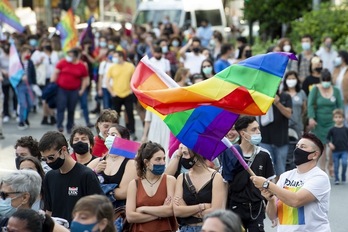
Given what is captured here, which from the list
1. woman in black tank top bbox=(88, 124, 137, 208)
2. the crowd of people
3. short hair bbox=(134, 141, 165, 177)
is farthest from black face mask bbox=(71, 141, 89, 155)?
short hair bbox=(134, 141, 165, 177)

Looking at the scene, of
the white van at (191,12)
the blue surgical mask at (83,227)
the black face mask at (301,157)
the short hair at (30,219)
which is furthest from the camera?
the white van at (191,12)

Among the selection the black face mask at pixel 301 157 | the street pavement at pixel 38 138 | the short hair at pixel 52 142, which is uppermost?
the short hair at pixel 52 142

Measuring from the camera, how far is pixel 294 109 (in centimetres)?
1602

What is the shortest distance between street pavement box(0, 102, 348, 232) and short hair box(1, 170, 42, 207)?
3949mm

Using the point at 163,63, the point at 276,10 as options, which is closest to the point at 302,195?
the point at 163,63

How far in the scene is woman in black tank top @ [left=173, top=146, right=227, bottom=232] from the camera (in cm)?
896

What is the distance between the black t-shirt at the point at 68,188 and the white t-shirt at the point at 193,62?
13.2m

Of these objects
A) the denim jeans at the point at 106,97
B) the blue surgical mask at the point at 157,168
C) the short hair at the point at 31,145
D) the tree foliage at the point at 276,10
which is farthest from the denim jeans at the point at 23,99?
the blue surgical mask at the point at 157,168

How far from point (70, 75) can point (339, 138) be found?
6374mm

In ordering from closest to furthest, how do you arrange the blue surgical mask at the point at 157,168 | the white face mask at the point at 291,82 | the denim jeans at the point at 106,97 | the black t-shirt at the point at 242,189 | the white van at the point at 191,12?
the blue surgical mask at the point at 157,168, the black t-shirt at the point at 242,189, the white face mask at the point at 291,82, the denim jeans at the point at 106,97, the white van at the point at 191,12

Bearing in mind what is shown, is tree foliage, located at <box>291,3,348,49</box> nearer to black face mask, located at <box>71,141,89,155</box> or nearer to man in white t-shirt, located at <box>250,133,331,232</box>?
black face mask, located at <box>71,141,89,155</box>

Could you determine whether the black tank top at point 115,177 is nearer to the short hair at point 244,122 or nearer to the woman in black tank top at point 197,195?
the woman in black tank top at point 197,195

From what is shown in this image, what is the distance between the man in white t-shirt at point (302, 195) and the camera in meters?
8.47

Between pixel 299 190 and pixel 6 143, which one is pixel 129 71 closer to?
pixel 6 143
